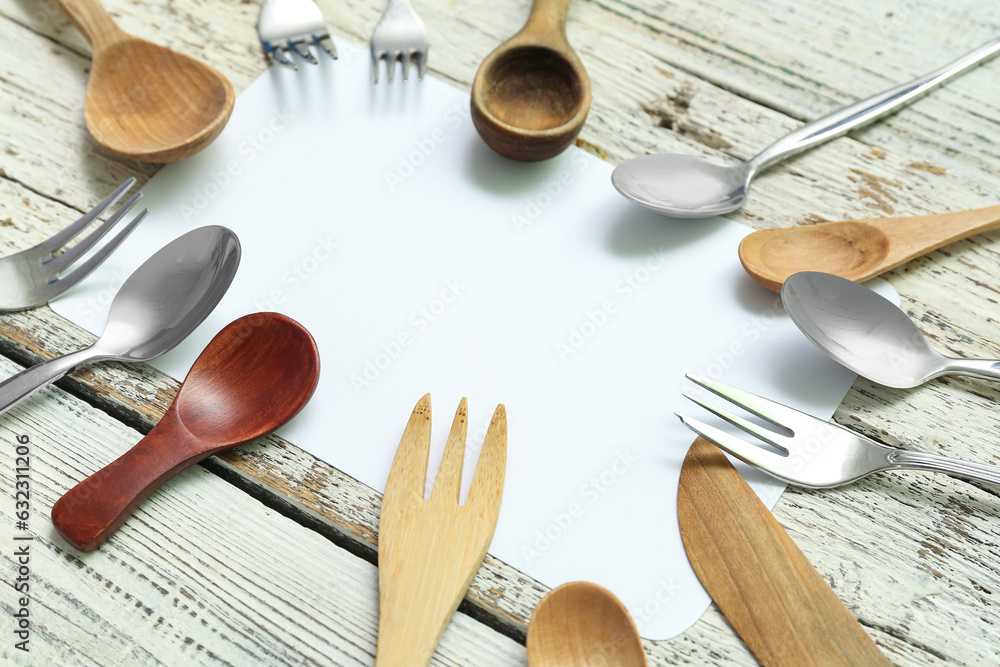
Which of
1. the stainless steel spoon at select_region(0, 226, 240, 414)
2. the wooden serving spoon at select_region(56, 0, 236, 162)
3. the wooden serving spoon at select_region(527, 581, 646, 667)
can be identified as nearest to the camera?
the wooden serving spoon at select_region(527, 581, 646, 667)

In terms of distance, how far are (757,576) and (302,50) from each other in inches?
30.8

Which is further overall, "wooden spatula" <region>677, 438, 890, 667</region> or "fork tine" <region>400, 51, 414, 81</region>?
"fork tine" <region>400, 51, 414, 81</region>

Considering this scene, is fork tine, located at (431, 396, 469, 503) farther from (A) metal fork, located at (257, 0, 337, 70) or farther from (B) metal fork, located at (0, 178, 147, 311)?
(A) metal fork, located at (257, 0, 337, 70)

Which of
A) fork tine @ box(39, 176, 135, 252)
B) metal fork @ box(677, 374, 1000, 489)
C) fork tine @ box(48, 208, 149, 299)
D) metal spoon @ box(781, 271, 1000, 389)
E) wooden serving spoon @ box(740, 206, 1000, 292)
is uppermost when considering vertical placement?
fork tine @ box(39, 176, 135, 252)

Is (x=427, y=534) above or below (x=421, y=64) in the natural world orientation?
below

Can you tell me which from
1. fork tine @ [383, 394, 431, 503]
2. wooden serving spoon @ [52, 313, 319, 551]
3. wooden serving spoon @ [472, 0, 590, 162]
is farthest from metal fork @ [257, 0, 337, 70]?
fork tine @ [383, 394, 431, 503]

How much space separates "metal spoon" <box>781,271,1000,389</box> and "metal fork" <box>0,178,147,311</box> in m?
0.68

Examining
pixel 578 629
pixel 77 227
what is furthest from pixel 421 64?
pixel 578 629

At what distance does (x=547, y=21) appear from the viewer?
80 cm

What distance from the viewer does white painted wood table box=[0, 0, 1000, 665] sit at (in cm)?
57

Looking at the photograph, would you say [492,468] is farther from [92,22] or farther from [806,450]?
[92,22]

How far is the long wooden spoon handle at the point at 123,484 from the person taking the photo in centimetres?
56

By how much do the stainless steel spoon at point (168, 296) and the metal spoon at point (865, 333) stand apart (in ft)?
1.85

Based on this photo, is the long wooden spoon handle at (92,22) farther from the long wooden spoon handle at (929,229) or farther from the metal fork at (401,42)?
the long wooden spoon handle at (929,229)
